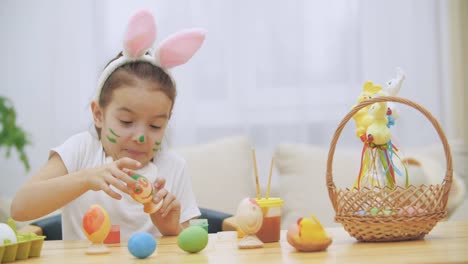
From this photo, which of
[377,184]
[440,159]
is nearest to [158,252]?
[377,184]

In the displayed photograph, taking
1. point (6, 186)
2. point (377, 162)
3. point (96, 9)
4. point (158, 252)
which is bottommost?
point (6, 186)

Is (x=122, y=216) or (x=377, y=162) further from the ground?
(x=377, y=162)

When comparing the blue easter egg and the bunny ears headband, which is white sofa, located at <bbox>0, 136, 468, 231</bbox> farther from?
the blue easter egg

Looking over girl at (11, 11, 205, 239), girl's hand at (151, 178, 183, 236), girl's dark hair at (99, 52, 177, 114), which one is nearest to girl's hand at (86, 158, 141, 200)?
girl at (11, 11, 205, 239)

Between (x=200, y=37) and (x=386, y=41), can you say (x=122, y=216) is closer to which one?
(x=200, y=37)

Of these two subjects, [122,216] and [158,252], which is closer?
[158,252]

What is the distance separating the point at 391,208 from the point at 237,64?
6.07 feet

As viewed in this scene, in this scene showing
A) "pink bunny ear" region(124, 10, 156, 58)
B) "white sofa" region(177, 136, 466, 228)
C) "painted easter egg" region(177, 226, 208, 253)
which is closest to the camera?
"painted easter egg" region(177, 226, 208, 253)

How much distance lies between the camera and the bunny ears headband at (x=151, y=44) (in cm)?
140

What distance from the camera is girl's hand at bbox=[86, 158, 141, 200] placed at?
1.25 m

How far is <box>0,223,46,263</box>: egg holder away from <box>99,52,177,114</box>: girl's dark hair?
49 cm

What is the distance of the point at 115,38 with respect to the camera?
116 inches

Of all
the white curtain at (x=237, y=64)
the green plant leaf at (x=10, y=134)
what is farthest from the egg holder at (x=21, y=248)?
the white curtain at (x=237, y=64)

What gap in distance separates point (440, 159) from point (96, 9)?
1.59m
